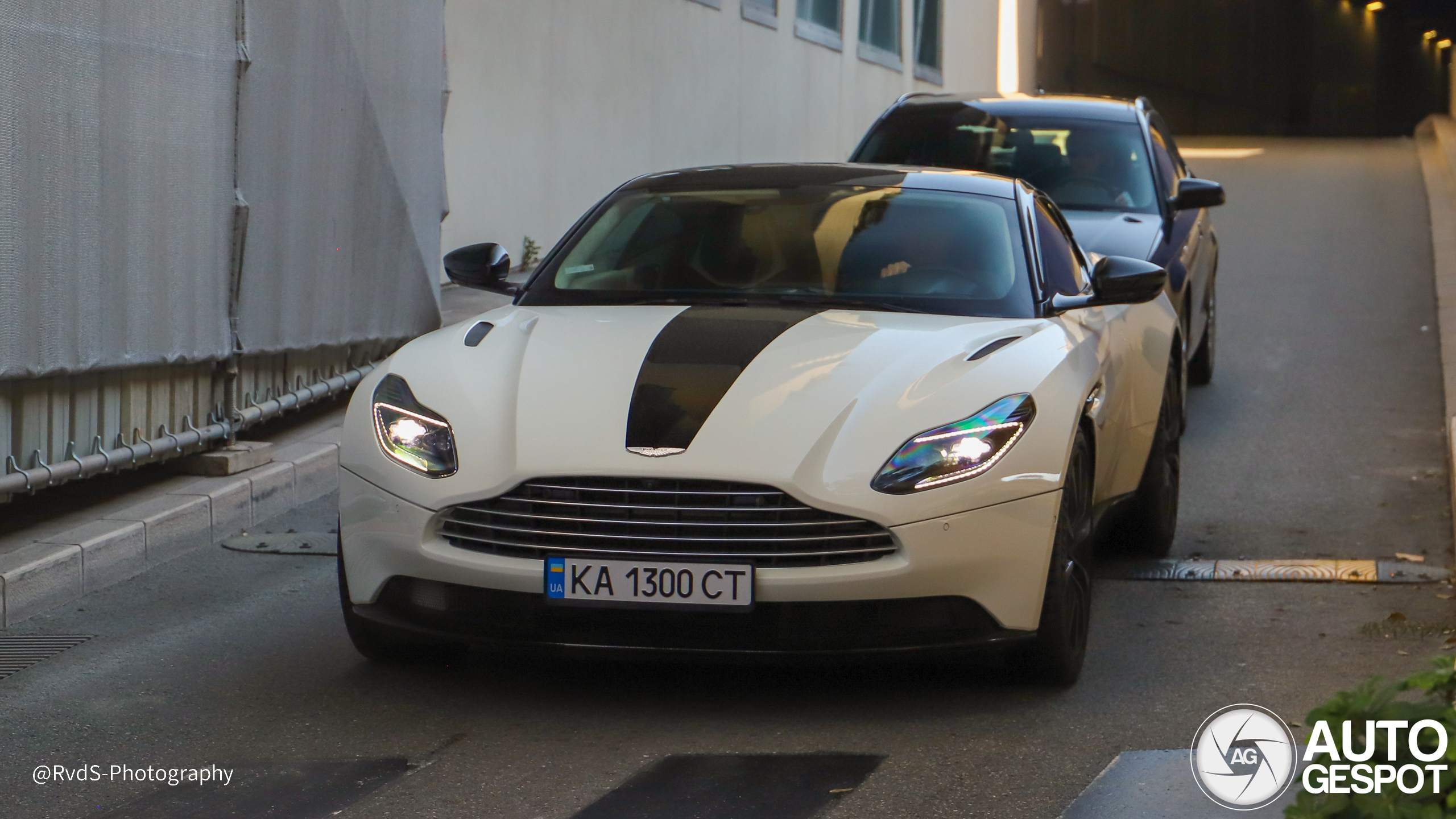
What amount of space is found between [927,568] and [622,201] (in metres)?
2.18

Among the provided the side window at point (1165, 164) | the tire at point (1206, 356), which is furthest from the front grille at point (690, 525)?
the tire at point (1206, 356)

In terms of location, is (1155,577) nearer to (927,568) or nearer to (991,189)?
(991,189)

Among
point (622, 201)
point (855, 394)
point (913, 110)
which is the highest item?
point (913, 110)

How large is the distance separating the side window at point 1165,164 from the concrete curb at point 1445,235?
1.71 metres

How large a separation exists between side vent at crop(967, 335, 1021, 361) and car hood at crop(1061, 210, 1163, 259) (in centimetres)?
334

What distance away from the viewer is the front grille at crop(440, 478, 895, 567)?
398cm

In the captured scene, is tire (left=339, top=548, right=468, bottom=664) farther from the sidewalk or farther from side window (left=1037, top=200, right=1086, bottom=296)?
side window (left=1037, top=200, right=1086, bottom=296)

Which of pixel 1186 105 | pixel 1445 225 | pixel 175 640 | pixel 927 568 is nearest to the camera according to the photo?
pixel 927 568

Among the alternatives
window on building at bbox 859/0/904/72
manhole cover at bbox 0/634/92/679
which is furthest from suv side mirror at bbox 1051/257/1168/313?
window on building at bbox 859/0/904/72

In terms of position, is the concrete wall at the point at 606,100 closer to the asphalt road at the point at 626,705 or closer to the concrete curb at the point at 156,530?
the concrete curb at the point at 156,530

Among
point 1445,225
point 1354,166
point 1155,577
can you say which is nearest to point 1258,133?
point 1354,166

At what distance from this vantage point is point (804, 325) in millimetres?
4738

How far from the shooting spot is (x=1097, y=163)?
9.09 metres

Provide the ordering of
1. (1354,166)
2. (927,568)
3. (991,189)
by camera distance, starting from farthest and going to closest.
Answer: (1354,166)
(991,189)
(927,568)
